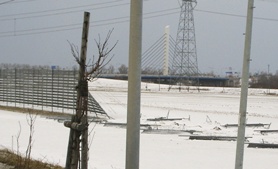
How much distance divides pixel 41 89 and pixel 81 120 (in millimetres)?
23494

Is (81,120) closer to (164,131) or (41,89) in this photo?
(164,131)

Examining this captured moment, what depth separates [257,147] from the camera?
12383 millimetres

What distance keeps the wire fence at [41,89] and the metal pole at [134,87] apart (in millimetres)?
17583

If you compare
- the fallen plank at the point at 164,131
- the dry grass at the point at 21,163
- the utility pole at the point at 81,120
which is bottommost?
the fallen plank at the point at 164,131

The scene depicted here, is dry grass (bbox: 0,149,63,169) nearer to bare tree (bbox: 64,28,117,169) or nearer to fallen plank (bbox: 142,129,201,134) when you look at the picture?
bare tree (bbox: 64,28,117,169)

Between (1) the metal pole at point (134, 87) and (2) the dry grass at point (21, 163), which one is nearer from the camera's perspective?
(1) the metal pole at point (134, 87)

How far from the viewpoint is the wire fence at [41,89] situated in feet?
79.3

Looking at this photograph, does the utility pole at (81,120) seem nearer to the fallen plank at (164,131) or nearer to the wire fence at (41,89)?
the fallen plank at (164,131)

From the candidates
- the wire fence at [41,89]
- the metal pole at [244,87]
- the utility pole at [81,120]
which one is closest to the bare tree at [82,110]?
the utility pole at [81,120]

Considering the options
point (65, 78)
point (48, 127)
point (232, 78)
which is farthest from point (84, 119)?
point (232, 78)

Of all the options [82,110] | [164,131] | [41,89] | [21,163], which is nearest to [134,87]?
[82,110]

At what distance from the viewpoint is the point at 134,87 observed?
14.1 feet

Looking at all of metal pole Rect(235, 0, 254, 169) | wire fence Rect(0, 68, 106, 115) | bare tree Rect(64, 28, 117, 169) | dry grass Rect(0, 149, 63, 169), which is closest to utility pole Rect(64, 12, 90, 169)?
bare tree Rect(64, 28, 117, 169)

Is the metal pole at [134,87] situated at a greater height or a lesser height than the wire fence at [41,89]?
greater
